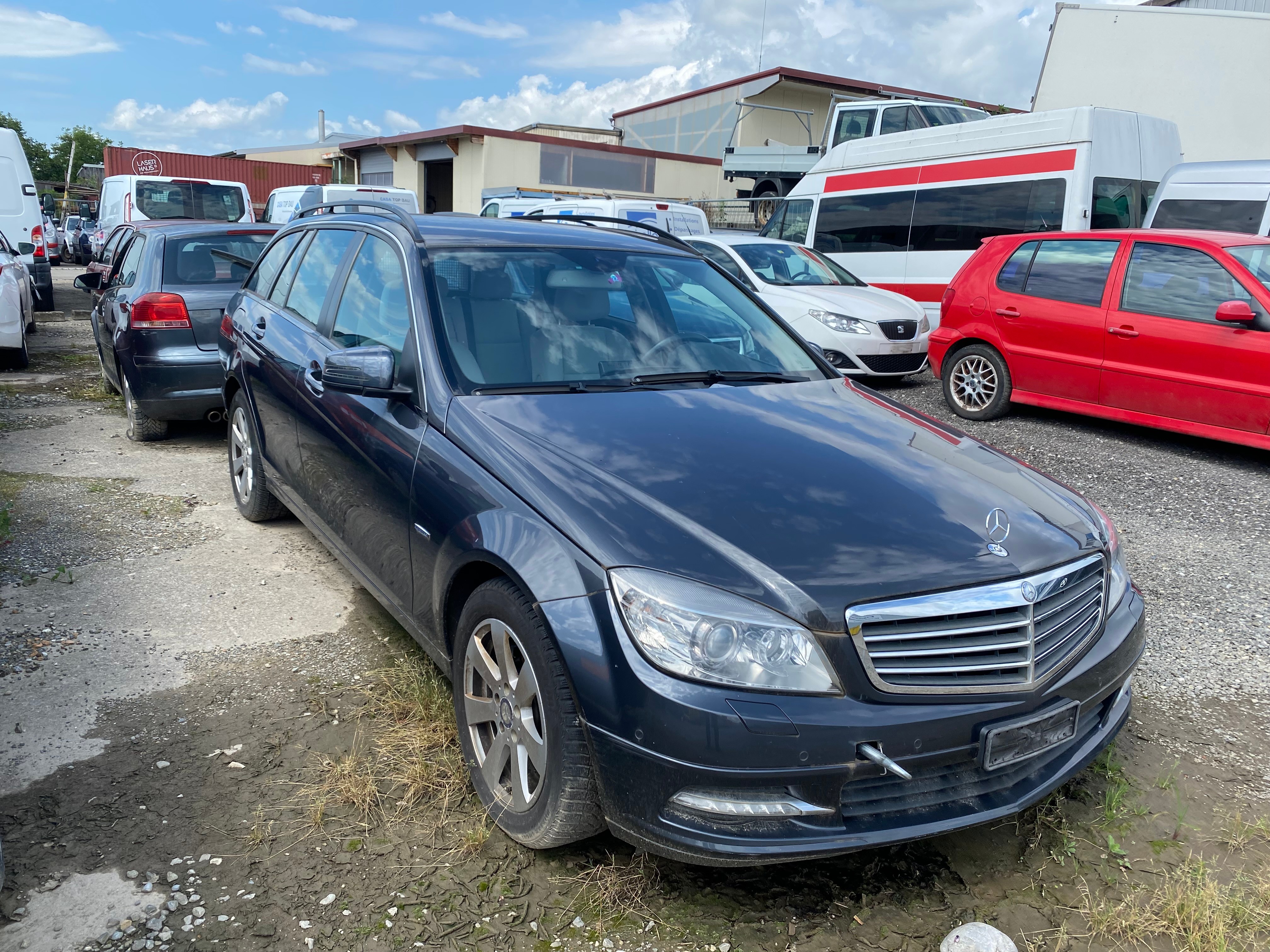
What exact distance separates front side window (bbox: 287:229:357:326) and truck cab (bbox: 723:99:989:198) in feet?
33.7

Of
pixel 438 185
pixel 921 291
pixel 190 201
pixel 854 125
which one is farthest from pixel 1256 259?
pixel 438 185

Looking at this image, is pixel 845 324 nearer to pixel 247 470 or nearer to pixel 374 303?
pixel 247 470

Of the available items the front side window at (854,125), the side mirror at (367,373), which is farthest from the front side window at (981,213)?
the side mirror at (367,373)

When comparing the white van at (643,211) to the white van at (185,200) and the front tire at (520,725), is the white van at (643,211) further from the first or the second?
the front tire at (520,725)

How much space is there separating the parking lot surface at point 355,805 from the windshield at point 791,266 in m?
6.56

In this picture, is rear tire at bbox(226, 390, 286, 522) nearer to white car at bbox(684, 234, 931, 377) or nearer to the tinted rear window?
the tinted rear window

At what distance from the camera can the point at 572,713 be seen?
2393 millimetres

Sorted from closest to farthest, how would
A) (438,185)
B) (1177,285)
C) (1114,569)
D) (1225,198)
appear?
1. (1114,569)
2. (1177,285)
3. (1225,198)
4. (438,185)

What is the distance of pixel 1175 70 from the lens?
15.6 meters

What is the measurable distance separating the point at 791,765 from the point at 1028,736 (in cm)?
67

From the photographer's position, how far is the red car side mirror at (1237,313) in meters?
6.69

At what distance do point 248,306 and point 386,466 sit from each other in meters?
2.46

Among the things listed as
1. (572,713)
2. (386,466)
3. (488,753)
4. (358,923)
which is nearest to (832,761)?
(572,713)

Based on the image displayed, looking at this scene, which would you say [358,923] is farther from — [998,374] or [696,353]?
[998,374]
